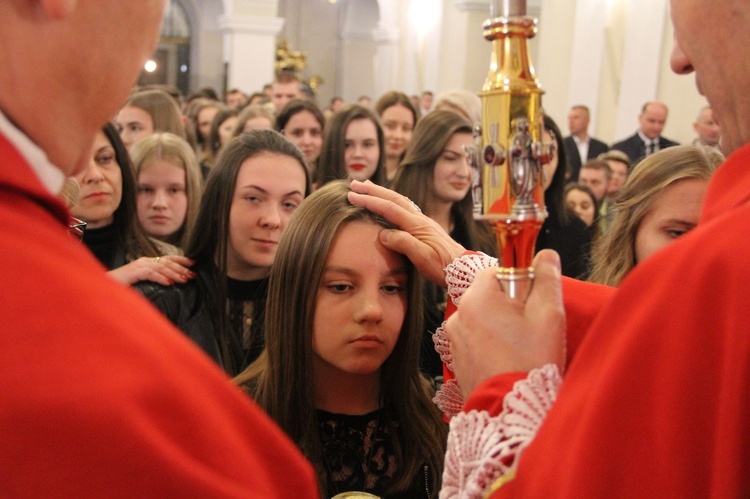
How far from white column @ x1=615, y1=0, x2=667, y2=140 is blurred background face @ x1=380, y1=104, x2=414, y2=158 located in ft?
15.4

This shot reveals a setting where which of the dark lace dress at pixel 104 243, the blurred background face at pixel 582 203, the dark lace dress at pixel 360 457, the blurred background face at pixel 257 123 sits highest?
the blurred background face at pixel 257 123

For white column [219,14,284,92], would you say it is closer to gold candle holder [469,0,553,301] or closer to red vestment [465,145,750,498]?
gold candle holder [469,0,553,301]

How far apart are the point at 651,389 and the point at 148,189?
3458mm

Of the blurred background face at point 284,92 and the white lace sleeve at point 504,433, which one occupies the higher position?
the blurred background face at point 284,92

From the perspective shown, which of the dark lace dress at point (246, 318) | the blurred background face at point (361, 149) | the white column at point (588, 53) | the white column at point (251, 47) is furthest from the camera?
the white column at point (251, 47)

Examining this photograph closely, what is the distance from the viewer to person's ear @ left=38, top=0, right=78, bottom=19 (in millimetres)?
869

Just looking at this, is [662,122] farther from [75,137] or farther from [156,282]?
[75,137]

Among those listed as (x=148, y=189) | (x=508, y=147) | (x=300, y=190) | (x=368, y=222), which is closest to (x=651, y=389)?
(x=508, y=147)

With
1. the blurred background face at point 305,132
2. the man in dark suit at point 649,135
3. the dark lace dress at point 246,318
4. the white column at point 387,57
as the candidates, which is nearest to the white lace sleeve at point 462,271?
the dark lace dress at point 246,318

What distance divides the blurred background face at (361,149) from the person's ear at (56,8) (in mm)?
4135

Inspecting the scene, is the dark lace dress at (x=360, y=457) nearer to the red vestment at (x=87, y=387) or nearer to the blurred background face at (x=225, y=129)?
the red vestment at (x=87, y=387)

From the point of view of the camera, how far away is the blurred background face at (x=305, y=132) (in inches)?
226

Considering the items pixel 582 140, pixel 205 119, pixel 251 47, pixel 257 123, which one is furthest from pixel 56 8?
pixel 251 47

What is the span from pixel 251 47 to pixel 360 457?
1615cm
